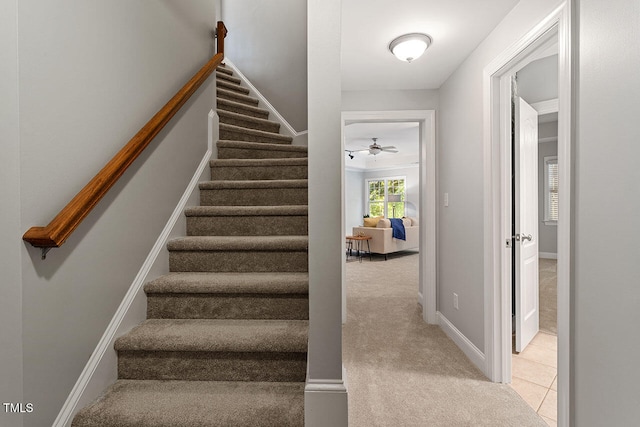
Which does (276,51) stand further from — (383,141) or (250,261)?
(383,141)

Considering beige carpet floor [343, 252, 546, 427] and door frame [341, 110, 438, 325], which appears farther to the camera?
door frame [341, 110, 438, 325]

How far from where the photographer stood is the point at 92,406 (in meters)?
1.24

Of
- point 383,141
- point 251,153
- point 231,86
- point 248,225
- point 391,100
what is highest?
point 383,141

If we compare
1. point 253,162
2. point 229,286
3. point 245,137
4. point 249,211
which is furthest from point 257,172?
point 229,286

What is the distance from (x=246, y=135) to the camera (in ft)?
10.00

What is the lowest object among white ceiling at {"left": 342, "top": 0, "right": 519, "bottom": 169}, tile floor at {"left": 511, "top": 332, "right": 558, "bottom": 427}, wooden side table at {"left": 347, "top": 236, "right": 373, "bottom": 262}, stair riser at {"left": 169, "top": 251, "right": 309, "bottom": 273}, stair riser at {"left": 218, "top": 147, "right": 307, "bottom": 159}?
tile floor at {"left": 511, "top": 332, "right": 558, "bottom": 427}

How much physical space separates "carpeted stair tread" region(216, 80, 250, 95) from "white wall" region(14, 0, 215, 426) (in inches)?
→ 58.8

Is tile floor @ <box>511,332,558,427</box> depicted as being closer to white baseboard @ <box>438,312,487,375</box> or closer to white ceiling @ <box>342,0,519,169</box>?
white baseboard @ <box>438,312,487,375</box>

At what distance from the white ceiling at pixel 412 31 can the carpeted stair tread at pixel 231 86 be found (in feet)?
5.15

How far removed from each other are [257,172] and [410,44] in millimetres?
1471

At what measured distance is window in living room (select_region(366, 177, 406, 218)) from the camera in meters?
9.45

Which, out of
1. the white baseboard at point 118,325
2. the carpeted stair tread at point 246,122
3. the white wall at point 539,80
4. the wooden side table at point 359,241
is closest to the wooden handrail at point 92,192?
the white baseboard at point 118,325

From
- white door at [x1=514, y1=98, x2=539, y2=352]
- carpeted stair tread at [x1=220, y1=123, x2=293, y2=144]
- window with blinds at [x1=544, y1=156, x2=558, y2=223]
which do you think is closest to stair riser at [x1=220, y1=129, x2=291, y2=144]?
carpeted stair tread at [x1=220, y1=123, x2=293, y2=144]

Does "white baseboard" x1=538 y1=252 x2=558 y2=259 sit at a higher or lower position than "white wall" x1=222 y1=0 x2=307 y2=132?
lower
